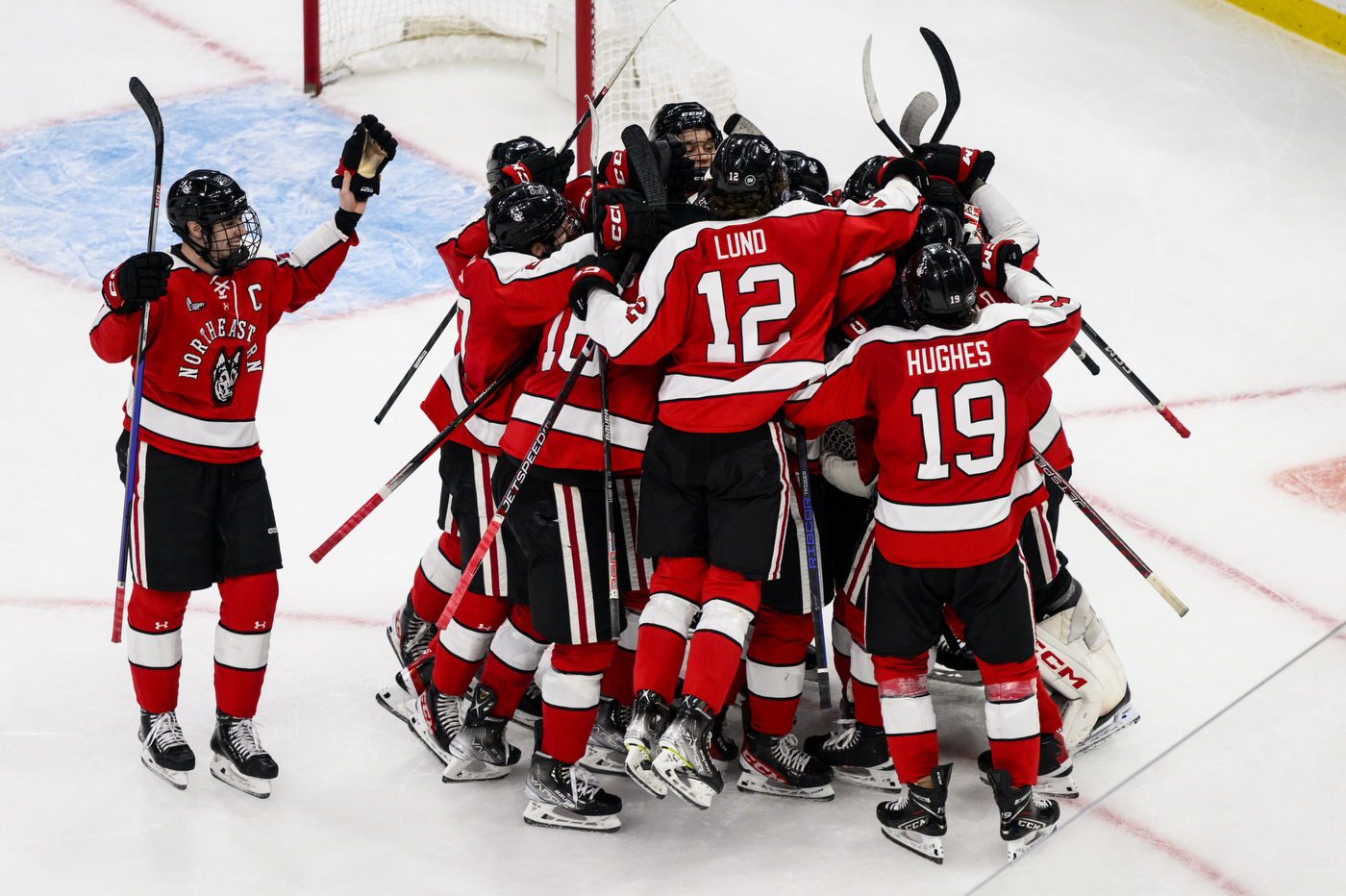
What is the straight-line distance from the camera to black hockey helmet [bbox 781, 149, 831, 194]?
3.63 metres

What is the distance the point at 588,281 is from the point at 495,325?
353 mm

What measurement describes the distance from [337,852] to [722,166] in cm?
163

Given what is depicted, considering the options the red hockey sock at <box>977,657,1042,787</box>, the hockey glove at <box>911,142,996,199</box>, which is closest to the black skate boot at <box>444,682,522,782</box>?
the red hockey sock at <box>977,657,1042,787</box>

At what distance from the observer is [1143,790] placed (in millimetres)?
2387

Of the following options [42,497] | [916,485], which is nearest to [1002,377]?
[916,485]

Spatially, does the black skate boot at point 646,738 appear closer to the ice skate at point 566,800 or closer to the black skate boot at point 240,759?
the ice skate at point 566,800

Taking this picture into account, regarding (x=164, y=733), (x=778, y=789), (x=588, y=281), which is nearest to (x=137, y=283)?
(x=588, y=281)

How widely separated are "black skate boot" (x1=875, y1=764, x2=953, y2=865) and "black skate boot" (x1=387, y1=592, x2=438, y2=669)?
1.31 meters

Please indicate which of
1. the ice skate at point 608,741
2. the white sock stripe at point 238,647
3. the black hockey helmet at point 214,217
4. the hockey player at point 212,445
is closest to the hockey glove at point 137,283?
the hockey player at point 212,445

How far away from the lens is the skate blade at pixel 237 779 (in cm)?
346

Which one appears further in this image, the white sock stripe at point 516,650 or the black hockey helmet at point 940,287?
the white sock stripe at point 516,650

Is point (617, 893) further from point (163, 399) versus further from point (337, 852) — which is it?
point (163, 399)

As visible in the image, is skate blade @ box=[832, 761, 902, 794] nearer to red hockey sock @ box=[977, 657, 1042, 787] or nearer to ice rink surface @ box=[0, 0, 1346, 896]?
ice rink surface @ box=[0, 0, 1346, 896]

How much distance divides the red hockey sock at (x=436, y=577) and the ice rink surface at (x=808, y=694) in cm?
23
